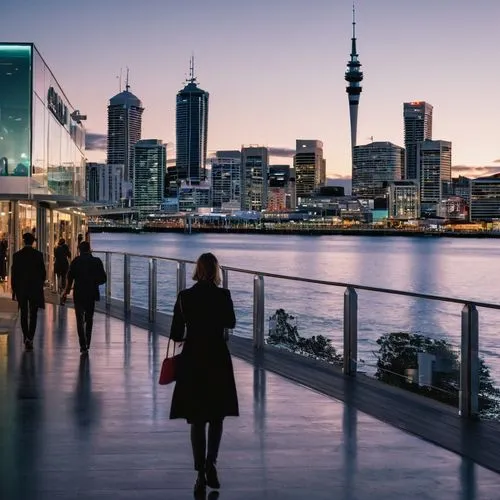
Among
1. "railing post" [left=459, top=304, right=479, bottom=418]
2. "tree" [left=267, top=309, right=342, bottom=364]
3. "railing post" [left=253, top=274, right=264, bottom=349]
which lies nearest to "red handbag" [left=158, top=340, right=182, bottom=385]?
"railing post" [left=459, top=304, right=479, bottom=418]

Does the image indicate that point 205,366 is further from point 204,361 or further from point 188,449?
point 188,449

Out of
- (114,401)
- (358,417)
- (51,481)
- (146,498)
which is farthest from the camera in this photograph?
(114,401)

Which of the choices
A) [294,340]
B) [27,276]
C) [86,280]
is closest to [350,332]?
[294,340]

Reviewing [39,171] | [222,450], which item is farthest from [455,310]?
[39,171]

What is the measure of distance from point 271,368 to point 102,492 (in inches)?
226

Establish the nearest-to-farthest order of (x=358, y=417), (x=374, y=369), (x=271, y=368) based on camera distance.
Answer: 1. (x=358, y=417)
2. (x=374, y=369)
3. (x=271, y=368)

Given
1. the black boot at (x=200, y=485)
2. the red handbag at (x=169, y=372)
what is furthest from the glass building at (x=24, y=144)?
the black boot at (x=200, y=485)

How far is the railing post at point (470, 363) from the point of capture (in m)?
8.50

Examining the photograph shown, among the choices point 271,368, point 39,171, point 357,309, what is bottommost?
point 271,368

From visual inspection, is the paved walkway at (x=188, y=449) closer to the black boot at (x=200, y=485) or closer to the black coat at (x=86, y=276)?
the black boot at (x=200, y=485)

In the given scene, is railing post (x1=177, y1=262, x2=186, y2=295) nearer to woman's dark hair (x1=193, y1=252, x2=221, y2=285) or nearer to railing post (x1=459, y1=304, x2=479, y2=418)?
railing post (x1=459, y1=304, x2=479, y2=418)

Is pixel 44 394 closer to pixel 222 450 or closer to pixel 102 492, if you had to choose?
pixel 222 450

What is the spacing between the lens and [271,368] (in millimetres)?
11453

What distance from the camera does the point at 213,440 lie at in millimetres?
6180
